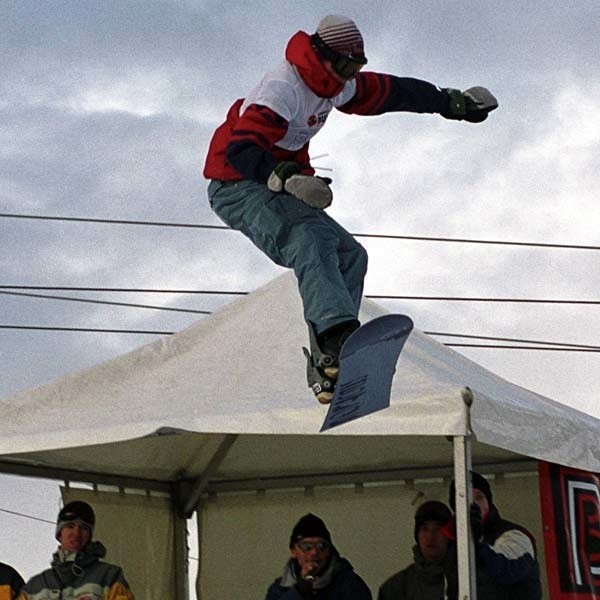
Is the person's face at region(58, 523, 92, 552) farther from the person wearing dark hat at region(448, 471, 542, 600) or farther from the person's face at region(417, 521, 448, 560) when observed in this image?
the person wearing dark hat at region(448, 471, 542, 600)

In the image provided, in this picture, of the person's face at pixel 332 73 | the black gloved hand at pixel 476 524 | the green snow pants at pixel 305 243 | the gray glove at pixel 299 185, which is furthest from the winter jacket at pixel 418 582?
the person's face at pixel 332 73

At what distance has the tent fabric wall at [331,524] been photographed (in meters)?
7.16

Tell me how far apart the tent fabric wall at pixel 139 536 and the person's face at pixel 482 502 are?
8.26 feet

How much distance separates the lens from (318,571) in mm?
6555

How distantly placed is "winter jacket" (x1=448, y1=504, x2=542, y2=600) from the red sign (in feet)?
0.32

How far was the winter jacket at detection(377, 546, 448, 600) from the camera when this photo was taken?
247 inches

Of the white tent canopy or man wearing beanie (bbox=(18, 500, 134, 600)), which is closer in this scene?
the white tent canopy

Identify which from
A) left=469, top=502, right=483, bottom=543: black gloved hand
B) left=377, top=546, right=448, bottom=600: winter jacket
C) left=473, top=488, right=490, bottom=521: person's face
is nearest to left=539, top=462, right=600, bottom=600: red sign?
left=473, top=488, right=490, bottom=521: person's face

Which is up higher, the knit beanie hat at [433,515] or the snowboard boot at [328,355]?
the snowboard boot at [328,355]

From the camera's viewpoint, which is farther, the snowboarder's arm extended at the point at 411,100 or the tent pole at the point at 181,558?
the tent pole at the point at 181,558

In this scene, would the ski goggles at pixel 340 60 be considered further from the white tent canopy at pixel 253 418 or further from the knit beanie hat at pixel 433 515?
the knit beanie hat at pixel 433 515

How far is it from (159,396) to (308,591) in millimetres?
1290

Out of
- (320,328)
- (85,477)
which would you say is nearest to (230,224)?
(320,328)

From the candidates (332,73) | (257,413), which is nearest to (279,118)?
(332,73)
